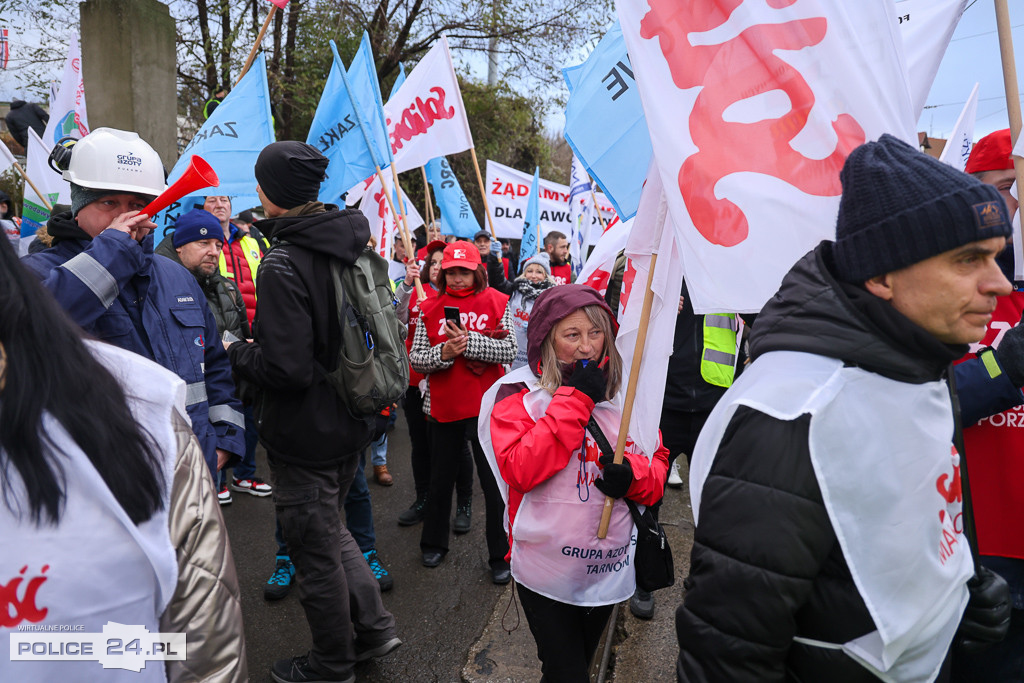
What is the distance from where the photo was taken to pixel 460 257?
4.31 meters

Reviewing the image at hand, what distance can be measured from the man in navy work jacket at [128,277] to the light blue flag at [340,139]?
8.77ft

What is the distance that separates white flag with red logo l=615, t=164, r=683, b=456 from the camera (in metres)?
2.27

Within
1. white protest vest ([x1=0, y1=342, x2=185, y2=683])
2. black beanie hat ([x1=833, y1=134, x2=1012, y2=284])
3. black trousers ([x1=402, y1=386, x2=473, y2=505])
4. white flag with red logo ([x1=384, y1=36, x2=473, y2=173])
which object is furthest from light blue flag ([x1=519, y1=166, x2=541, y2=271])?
white protest vest ([x1=0, y1=342, x2=185, y2=683])

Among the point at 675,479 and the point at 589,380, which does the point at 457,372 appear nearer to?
the point at 589,380

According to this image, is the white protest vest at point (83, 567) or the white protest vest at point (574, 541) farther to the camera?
the white protest vest at point (574, 541)

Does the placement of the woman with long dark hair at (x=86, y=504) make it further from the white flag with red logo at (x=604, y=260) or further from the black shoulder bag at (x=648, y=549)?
the white flag with red logo at (x=604, y=260)

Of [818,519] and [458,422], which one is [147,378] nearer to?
[818,519]

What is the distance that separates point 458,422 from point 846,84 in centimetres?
293

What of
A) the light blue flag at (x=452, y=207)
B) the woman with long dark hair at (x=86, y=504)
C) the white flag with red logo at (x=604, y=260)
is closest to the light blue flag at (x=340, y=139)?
the white flag with red logo at (x=604, y=260)

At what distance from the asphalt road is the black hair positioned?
7.69 ft

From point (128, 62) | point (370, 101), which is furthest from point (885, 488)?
point (128, 62)

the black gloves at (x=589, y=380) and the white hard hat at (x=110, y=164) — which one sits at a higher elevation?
the white hard hat at (x=110, y=164)

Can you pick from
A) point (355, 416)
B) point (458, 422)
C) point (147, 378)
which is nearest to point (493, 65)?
point (458, 422)

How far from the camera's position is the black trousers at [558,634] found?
2.32 metres
